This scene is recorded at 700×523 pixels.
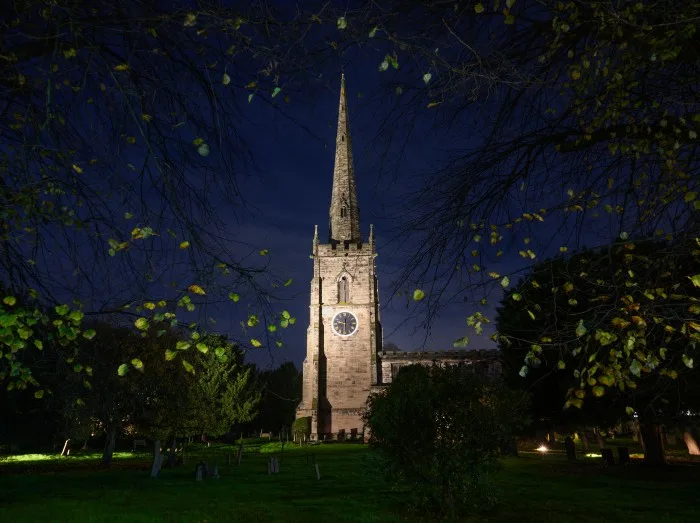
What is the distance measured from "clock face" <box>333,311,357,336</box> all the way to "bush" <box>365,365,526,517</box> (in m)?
40.7

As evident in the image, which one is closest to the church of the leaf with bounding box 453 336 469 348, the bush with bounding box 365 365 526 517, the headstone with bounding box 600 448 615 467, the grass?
the headstone with bounding box 600 448 615 467

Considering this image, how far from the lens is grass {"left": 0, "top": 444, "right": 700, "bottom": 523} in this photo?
13383 millimetres

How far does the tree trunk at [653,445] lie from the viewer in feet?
85.3

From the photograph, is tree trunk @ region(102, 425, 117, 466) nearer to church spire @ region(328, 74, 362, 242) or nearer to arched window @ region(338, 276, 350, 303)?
arched window @ region(338, 276, 350, 303)

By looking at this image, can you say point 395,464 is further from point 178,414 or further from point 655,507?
point 178,414

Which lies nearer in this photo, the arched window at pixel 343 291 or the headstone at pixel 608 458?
the headstone at pixel 608 458

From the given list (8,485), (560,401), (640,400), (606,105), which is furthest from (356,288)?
(606,105)

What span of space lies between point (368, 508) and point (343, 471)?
36.2ft

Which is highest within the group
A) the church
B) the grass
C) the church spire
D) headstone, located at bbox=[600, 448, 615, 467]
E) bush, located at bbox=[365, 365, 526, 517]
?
the church spire

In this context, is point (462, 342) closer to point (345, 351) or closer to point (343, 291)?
point (345, 351)

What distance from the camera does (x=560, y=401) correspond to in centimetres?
2675

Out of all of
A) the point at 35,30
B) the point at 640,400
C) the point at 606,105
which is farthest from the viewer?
the point at 640,400

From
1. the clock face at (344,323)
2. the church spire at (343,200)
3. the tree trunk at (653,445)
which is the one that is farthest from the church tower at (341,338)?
the tree trunk at (653,445)

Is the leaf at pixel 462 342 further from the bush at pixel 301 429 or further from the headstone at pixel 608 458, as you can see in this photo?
the bush at pixel 301 429
